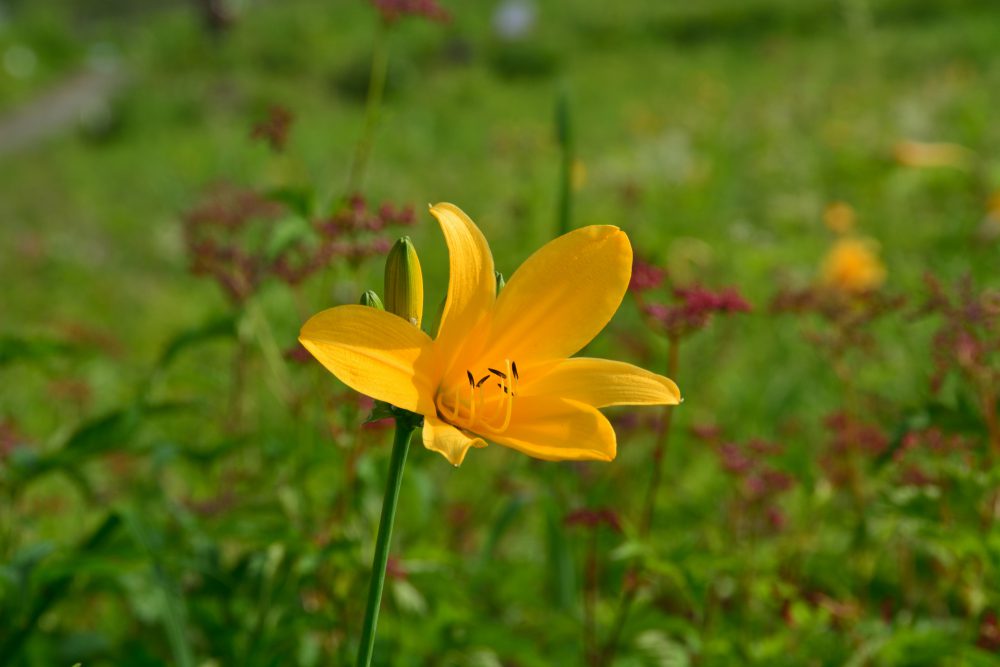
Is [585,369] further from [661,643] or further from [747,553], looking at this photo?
[747,553]

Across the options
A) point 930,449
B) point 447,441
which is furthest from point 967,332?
point 447,441

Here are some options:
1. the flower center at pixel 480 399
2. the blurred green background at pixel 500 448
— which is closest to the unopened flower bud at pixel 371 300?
the flower center at pixel 480 399

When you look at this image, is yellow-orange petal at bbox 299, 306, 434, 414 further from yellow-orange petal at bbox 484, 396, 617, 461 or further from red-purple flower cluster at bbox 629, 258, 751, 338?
red-purple flower cluster at bbox 629, 258, 751, 338

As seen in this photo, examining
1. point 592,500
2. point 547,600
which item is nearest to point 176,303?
point 547,600

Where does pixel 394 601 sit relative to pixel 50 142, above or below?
below

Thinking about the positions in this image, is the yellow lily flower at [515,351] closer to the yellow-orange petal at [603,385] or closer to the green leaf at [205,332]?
the yellow-orange petal at [603,385]

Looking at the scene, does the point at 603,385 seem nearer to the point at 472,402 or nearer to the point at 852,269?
the point at 472,402
